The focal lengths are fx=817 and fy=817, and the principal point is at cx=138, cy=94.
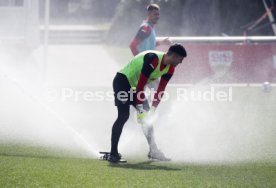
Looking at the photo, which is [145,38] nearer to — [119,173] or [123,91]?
[123,91]

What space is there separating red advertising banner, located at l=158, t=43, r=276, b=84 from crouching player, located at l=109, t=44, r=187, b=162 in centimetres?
1167

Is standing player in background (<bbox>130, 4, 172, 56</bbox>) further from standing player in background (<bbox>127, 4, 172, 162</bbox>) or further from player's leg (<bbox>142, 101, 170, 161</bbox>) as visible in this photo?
player's leg (<bbox>142, 101, 170, 161</bbox>)

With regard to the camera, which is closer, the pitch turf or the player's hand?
the pitch turf

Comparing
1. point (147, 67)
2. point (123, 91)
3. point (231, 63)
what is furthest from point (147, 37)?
point (231, 63)

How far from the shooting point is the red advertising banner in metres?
23.8

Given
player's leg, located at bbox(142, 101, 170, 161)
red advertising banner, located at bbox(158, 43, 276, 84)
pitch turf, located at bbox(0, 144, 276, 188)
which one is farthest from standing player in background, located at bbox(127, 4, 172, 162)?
red advertising banner, located at bbox(158, 43, 276, 84)

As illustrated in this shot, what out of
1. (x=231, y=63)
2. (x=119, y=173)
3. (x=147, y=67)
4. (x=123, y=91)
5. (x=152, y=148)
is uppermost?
(x=231, y=63)

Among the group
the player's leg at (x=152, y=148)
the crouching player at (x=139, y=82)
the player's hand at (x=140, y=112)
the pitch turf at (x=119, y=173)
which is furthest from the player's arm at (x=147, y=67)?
the pitch turf at (x=119, y=173)

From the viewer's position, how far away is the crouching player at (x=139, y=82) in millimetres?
11484

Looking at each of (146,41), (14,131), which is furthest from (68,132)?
(146,41)

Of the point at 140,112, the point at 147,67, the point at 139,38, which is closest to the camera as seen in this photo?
the point at 147,67

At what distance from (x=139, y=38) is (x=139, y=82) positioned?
3565mm

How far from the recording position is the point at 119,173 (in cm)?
1058

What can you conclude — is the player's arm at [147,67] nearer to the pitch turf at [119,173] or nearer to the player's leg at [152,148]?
the player's leg at [152,148]
